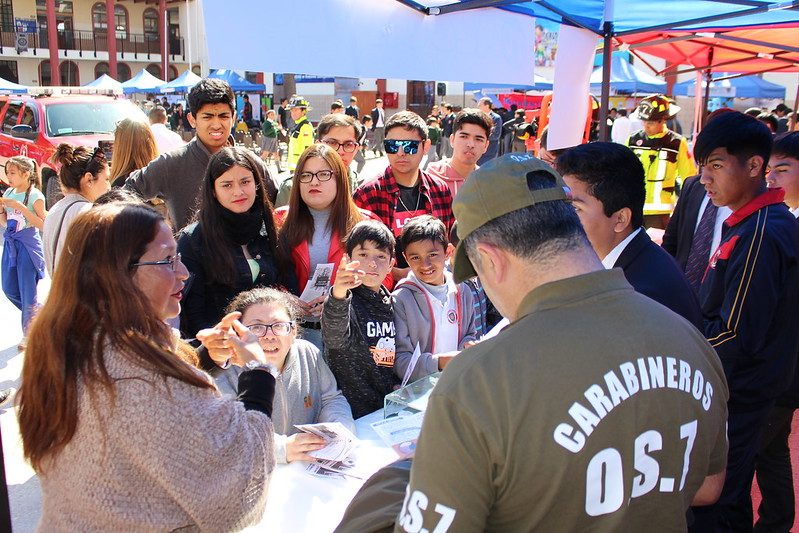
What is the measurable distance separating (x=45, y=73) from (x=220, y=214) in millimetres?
43133

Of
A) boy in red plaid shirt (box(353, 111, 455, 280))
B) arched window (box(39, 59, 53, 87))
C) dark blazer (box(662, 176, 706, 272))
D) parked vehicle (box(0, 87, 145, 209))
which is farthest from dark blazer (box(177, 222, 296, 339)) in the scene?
arched window (box(39, 59, 53, 87))

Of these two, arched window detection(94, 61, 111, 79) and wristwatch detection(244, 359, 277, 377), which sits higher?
arched window detection(94, 61, 111, 79)

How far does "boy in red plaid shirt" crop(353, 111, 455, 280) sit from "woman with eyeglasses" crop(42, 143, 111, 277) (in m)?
1.62

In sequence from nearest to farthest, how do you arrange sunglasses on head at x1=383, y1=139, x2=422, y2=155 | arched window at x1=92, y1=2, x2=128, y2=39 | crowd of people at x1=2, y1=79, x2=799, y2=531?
crowd of people at x1=2, y1=79, x2=799, y2=531 < sunglasses on head at x1=383, y1=139, x2=422, y2=155 < arched window at x1=92, y1=2, x2=128, y2=39

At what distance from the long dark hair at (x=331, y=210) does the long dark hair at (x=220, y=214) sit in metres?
0.12

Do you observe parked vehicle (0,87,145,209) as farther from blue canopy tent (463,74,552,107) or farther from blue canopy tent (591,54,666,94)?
blue canopy tent (591,54,666,94)

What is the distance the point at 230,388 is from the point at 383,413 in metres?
0.63

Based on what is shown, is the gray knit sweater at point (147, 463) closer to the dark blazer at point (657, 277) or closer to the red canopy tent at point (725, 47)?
the dark blazer at point (657, 277)

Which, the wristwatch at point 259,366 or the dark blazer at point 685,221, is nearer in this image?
the wristwatch at point 259,366

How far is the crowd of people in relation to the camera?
106 cm

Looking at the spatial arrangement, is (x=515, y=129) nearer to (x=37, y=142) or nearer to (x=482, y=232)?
(x=37, y=142)

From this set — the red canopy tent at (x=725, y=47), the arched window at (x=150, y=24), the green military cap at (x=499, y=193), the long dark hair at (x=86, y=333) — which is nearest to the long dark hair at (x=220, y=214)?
the long dark hair at (x=86, y=333)

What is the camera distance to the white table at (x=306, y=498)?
197 centimetres

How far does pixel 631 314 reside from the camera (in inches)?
45.1
